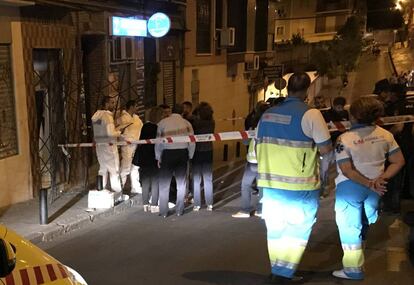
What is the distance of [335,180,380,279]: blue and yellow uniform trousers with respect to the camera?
495 cm

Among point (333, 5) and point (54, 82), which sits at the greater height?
point (333, 5)

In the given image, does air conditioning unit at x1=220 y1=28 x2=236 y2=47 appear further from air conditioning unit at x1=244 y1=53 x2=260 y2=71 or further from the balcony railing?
the balcony railing

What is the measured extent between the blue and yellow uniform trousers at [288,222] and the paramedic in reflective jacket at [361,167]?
0.30 m

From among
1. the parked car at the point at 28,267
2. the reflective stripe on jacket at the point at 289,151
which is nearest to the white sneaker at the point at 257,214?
→ the reflective stripe on jacket at the point at 289,151

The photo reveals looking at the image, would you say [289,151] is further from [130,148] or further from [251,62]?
[251,62]

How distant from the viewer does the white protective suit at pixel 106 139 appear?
352 inches

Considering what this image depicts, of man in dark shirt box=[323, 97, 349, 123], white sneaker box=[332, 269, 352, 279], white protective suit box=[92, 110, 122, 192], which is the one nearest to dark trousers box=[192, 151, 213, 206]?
white protective suit box=[92, 110, 122, 192]

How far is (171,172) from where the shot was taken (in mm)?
7969

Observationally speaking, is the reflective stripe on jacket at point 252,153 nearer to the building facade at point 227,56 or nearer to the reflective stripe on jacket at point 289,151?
the reflective stripe on jacket at point 289,151

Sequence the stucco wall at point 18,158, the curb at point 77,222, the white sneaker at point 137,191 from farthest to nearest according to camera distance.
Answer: the white sneaker at point 137,191 → the stucco wall at point 18,158 → the curb at point 77,222

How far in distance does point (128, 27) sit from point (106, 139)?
4.00 metres

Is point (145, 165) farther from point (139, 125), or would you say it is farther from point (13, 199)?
point (13, 199)

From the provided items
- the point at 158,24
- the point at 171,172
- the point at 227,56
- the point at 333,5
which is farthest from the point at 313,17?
the point at 171,172

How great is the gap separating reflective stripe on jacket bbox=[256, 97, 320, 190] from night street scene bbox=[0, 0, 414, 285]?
0.01 metres
